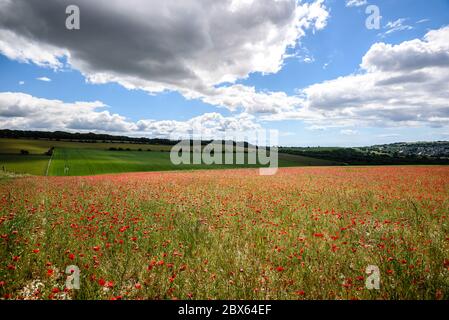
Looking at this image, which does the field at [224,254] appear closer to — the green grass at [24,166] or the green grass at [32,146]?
the green grass at [24,166]

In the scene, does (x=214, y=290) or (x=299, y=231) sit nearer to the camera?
(x=214, y=290)

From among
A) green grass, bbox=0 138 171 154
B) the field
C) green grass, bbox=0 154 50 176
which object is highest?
green grass, bbox=0 138 171 154

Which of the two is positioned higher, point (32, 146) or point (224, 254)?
point (32, 146)

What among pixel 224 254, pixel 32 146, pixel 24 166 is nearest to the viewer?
pixel 224 254

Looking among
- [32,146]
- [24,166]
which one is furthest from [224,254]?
[32,146]

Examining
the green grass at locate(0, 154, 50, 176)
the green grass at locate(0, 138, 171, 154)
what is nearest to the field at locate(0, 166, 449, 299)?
the green grass at locate(0, 154, 50, 176)

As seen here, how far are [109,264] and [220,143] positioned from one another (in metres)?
90.1

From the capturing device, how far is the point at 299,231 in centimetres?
557

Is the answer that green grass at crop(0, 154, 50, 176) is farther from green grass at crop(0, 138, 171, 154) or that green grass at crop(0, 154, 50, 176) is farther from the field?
the field

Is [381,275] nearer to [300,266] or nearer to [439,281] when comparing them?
[439,281]

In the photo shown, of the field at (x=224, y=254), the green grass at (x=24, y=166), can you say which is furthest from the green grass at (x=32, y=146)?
the field at (x=224, y=254)

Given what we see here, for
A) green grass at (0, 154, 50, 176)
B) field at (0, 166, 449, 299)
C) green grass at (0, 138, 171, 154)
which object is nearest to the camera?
field at (0, 166, 449, 299)

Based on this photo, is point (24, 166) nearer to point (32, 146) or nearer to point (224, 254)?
point (32, 146)
